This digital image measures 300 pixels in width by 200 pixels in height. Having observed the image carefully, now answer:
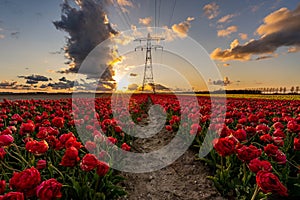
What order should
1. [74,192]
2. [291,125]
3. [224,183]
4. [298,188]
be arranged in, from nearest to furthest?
[74,192]
[298,188]
[224,183]
[291,125]

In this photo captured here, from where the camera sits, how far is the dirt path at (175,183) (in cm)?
366

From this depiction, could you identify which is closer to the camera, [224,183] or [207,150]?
[224,183]

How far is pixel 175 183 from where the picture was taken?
4176mm

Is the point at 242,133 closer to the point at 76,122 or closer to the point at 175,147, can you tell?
the point at 175,147

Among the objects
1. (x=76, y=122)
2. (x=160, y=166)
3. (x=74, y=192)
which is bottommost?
(x=160, y=166)

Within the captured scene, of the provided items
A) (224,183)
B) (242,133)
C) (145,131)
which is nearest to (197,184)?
(224,183)

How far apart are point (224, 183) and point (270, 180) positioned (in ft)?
6.26

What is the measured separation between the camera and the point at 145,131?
28.5 ft

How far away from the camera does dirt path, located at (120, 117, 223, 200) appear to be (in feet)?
12.0

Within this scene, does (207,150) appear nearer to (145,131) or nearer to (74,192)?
(74,192)

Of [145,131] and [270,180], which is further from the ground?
→ [270,180]

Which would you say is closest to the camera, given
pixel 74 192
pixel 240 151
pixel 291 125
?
pixel 240 151

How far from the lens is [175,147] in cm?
636

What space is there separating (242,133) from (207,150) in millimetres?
1711
